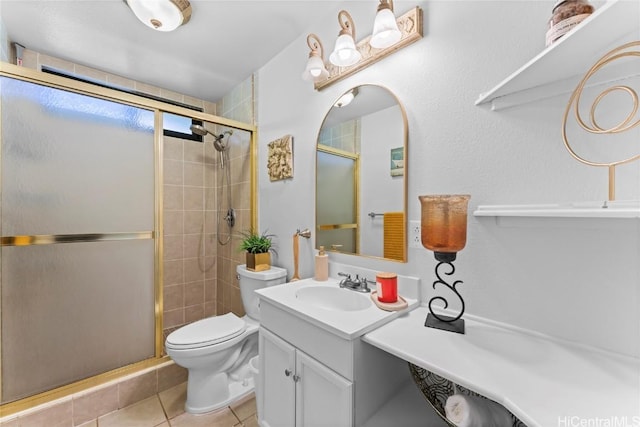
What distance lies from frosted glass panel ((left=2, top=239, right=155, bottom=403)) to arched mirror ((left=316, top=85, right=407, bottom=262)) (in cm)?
129

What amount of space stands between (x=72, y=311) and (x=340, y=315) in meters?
1.65

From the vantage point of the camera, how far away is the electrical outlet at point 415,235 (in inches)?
45.4

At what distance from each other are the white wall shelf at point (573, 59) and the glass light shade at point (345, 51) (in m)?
0.63

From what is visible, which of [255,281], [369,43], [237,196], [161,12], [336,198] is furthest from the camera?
[237,196]

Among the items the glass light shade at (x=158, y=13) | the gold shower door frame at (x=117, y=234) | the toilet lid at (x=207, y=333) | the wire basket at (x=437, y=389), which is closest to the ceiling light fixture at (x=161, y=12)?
the glass light shade at (x=158, y=13)

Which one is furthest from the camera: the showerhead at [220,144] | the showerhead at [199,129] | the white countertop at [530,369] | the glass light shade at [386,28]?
the showerhead at [220,144]

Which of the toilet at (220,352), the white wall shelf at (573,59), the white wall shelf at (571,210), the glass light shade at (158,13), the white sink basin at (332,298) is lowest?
the toilet at (220,352)

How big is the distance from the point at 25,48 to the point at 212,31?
1.42m

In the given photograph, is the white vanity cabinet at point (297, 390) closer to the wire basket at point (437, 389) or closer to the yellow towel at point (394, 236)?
the wire basket at point (437, 389)

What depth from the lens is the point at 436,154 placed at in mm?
1101

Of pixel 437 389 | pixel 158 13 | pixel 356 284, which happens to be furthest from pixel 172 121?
pixel 437 389

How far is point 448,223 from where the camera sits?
89cm

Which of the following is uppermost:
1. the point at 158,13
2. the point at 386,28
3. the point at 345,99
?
the point at 158,13

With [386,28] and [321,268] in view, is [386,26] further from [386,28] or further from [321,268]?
[321,268]
